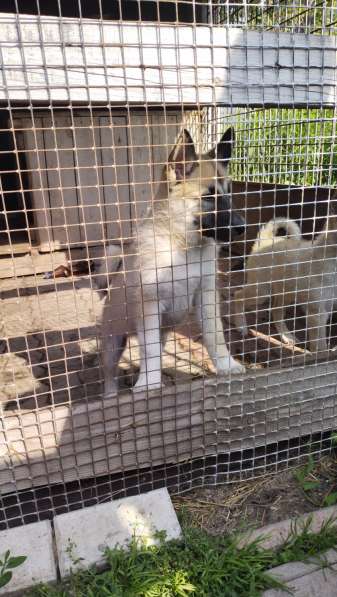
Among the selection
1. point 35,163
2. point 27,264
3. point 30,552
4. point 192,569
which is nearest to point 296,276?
point 192,569

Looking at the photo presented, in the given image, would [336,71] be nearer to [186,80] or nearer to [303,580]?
[186,80]

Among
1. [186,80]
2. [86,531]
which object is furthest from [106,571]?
[186,80]

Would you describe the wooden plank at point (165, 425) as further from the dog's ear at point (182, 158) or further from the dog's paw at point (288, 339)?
the dog's ear at point (182, 158)

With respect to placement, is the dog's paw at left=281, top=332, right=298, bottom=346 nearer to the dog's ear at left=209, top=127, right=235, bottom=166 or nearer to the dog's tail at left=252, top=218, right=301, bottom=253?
the dog's tail at left=252, top=218, right=301, bottom=253

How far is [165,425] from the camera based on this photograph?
2.30 metres

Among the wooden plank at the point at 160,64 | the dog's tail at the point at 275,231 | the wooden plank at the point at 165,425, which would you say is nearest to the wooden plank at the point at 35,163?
the dog's tail at the point at 275,231

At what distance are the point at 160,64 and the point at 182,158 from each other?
665 mm

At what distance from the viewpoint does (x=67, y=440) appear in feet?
6.97

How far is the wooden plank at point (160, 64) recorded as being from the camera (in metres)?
1.53

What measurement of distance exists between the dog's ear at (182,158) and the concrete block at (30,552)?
1.85 metres

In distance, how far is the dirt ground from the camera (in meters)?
2.14

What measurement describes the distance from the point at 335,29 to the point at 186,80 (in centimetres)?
82

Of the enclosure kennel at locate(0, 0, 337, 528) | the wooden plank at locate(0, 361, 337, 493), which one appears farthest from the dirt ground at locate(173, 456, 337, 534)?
the wooden plank at locate(0, 361, 337, 493)

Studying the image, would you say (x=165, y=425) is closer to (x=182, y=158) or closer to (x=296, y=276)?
(x=296, y=276)
